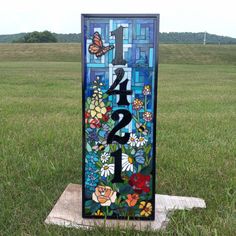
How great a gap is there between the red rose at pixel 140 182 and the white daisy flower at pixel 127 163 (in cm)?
6

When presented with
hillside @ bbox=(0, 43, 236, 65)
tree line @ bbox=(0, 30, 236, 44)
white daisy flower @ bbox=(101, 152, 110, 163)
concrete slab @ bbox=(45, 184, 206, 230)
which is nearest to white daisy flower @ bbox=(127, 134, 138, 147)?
white daisy flower @ bbox=(101, 152, 110, 163)

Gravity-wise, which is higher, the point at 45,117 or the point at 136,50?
the point at 136,50

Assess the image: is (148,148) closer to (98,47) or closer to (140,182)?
(140,182)

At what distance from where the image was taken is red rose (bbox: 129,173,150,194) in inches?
108

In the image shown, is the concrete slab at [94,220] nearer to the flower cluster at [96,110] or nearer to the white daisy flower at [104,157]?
the white daisy flower at [104,157]

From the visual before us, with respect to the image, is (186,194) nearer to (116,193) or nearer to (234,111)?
(116,193)

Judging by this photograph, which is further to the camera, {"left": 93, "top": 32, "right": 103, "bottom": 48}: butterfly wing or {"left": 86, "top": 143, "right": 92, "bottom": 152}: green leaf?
{"left": 86, "top": 143, "right": 92, "bottom": 152}: green leaf

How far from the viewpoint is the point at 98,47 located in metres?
2.54

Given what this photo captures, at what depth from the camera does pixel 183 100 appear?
902 centimetres

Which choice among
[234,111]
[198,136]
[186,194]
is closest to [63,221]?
[186,194]

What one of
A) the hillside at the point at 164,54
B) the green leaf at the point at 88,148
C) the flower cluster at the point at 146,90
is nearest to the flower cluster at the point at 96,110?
the green leaf at the point at 88,148

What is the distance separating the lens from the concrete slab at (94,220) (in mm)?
2770

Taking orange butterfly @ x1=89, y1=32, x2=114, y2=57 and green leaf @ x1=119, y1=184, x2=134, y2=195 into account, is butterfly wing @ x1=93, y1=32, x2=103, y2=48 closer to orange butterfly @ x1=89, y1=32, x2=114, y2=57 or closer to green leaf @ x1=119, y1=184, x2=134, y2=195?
orange butterfly @ x1=89, y1=32, x2=114, y2=57

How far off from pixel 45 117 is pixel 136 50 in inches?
163
